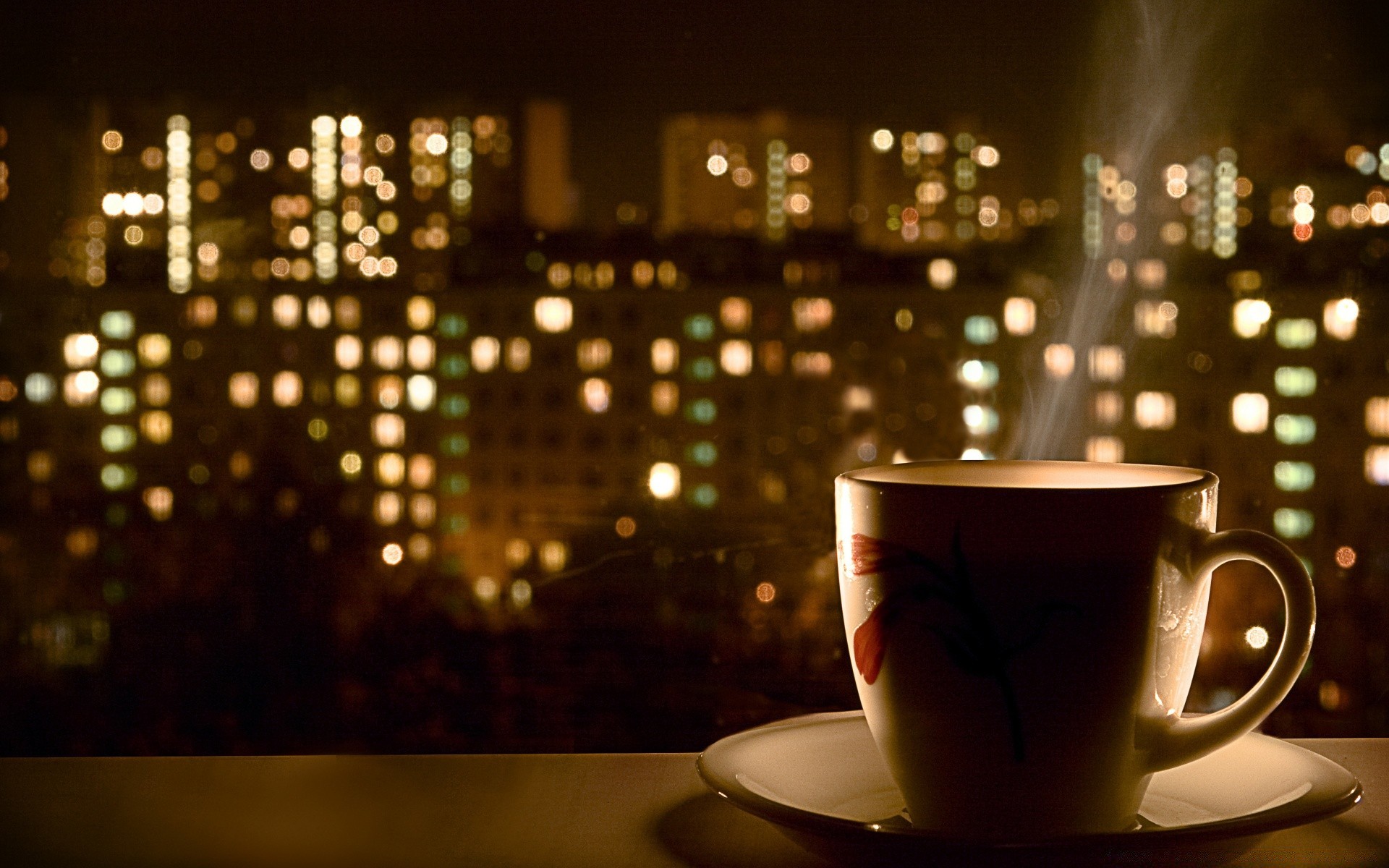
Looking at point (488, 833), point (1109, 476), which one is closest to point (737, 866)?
point (488, 833)

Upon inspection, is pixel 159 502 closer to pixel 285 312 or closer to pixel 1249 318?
pixel 285 312

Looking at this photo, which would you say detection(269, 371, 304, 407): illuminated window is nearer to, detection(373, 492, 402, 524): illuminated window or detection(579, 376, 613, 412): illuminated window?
detection(373, 492, 402, 524): illuminated window

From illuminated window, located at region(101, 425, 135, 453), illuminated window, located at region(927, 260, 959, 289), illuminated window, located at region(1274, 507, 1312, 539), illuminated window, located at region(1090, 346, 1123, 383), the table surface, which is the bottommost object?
the table surface

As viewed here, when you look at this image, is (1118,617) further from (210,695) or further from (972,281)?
(210,695)

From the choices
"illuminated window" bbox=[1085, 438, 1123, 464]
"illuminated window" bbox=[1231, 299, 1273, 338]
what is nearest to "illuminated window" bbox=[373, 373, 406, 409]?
"illuminated window" bbox=[1085, 438, 1123, 464]

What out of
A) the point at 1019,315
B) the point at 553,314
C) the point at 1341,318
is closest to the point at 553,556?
the point at 553,314
